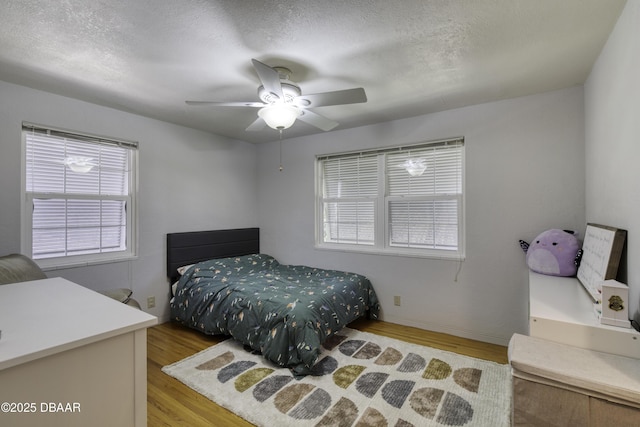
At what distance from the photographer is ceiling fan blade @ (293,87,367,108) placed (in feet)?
6.21

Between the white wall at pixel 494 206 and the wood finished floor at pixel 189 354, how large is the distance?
181mm

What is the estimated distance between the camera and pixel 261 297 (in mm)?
2621

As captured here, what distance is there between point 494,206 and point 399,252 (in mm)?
1071

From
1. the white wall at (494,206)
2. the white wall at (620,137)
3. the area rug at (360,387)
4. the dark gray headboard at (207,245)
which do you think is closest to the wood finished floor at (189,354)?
the area rug at (360,387)

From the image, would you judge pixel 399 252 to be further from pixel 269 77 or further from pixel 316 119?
pixel 269 77

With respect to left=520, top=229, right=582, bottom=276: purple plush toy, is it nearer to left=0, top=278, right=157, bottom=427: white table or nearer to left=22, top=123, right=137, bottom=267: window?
left=0, top=278, right=157, bottom=427: white table

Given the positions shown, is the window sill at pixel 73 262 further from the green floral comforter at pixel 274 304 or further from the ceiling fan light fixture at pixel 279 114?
the ceiling fan light fixture at pixel 279 114

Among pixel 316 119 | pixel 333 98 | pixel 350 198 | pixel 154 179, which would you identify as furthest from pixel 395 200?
pixel 154 179

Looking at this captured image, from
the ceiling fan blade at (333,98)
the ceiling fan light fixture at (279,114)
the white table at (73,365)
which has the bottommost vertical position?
the white table at (73,365)

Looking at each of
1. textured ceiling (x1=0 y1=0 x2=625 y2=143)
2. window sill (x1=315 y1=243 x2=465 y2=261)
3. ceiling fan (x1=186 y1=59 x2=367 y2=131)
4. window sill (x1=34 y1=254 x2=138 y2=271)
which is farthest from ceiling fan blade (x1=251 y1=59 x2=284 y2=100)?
window sill (x1=34 y1=254 x2=138 y2=271)

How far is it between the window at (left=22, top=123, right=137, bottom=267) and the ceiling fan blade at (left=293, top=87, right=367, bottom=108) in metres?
2.16

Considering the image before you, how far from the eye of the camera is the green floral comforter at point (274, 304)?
232 cm

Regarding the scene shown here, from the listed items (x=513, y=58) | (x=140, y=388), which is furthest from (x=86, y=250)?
(x=513, y=58)

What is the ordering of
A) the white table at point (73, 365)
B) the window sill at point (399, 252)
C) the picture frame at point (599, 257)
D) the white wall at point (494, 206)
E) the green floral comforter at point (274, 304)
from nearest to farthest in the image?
the white table at point (73, 365)
the picture frame at point (599, 257)
the green floral comforter at point (274, 304)
the white wall at point (494, 206)
the window sill at point (399, 252)
